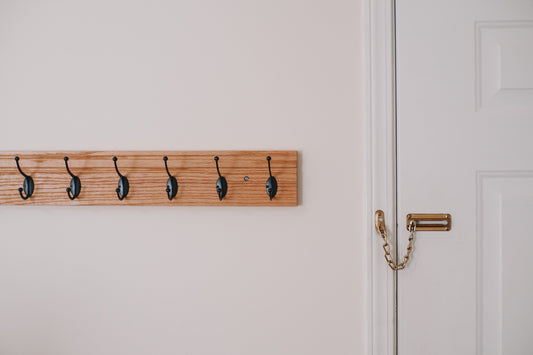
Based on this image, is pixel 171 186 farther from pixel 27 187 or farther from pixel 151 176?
pixel 27 187

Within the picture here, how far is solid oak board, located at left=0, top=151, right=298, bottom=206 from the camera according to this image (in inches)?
35.7

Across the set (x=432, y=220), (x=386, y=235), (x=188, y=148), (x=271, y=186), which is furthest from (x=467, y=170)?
(x=188, y=148)

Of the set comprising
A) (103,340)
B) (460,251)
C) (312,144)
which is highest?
(312,144)

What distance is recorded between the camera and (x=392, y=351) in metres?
0.89

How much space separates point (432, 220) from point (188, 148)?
0.72 metres

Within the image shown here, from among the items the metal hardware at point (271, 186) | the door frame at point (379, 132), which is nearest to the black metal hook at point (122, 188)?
the metal hardware at point (271, 186)

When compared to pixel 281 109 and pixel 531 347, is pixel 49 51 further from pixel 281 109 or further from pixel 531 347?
pixel 531 347

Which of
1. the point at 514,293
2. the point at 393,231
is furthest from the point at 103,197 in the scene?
the point at 514,293

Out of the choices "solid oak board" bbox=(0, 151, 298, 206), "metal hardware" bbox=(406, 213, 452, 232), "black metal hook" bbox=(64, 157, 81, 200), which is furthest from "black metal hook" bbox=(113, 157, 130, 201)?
"metal hardware" bbox=(406, 213, 452, 232)

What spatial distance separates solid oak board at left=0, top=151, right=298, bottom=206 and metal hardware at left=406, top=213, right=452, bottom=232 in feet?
1.08

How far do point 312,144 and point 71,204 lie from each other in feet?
2.38

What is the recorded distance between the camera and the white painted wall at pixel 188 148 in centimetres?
92

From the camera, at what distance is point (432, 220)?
35.1 inches

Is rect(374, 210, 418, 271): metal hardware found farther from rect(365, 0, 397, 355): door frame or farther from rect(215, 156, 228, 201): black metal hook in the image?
rect(215, 156, 228, 201): black metal hook
